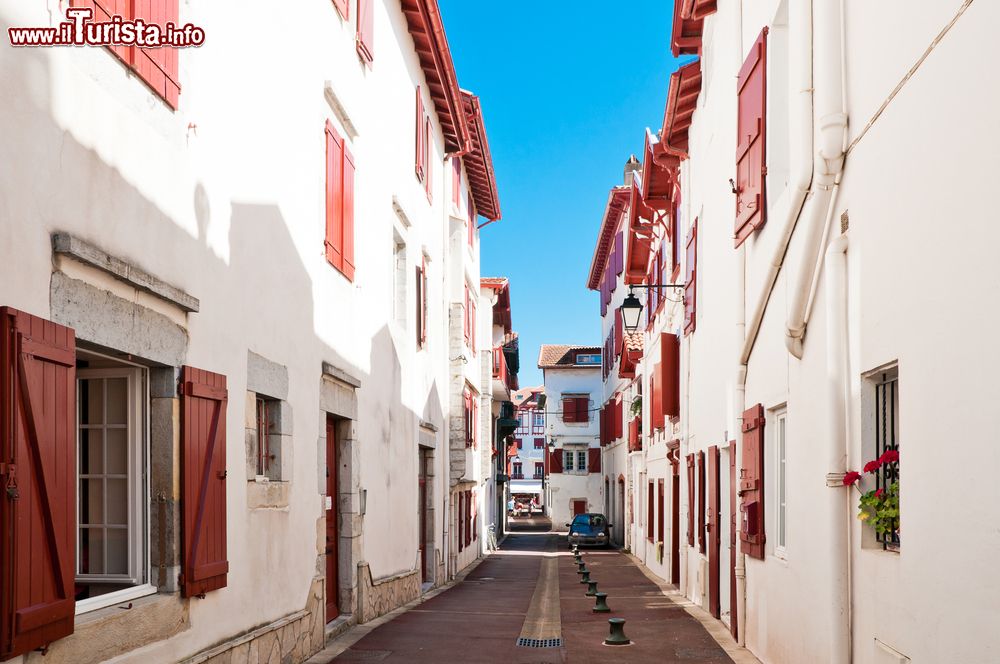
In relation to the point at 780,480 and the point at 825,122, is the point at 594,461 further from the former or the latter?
the point at 825,122

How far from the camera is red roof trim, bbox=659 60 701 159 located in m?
15.8

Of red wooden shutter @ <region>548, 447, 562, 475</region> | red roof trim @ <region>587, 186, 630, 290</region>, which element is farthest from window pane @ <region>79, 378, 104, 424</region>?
red wooden shutter @ <region>548, 447, 562, 475</region>

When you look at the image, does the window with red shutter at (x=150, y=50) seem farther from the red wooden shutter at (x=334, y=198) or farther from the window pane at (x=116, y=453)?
the red wooden shutter at (x=334, y=198)

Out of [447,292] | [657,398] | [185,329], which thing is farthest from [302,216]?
[657,398]

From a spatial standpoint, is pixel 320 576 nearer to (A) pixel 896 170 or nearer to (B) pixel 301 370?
(B) pixel 301 370

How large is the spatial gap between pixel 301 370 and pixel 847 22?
5.47m

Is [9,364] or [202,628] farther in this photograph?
[202,628]

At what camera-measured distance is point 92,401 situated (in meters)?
6.76

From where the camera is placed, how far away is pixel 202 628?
7.33m

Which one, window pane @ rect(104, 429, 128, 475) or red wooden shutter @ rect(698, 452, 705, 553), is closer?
window pane @ rect(104, 429, 128, 475)

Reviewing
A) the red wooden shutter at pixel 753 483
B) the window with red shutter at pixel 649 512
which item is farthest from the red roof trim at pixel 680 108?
the window with red shutter at pixel 649 512

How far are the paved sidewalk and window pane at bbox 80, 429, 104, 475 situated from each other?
12.5 ft

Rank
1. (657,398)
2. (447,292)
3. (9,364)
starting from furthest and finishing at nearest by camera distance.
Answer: (657,398) < (447,292) < (9,364)

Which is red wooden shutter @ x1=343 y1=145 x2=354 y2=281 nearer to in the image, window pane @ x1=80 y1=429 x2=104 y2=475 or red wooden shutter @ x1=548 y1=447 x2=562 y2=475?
window pane @ x1=80 y1=429 x2=104 y2=475
